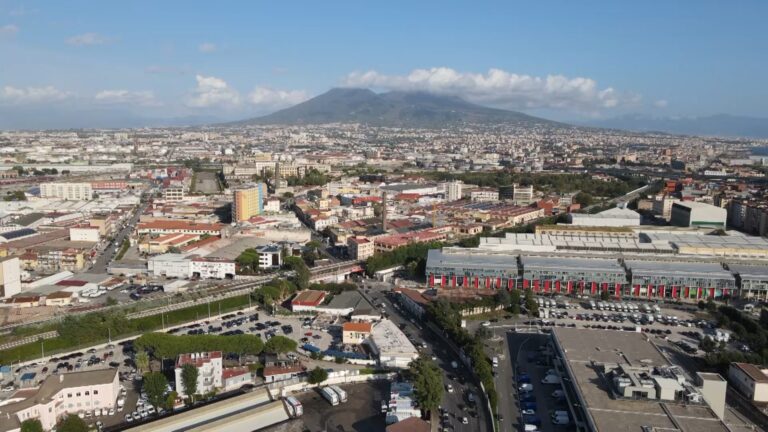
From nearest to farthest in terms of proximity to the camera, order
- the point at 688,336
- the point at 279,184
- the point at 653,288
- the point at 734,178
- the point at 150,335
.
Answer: the point at 150,335, the point at 688,336, the point at 653,288, the point at 279,184, the point at 734,178

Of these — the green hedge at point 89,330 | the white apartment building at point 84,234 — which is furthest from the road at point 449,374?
the white apartment building at point 84,234

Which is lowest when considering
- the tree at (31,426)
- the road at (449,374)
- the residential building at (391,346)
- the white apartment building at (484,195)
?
the road at (449,374)

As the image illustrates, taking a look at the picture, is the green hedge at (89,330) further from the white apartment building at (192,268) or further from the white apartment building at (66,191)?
the white apartment building at (66,191)

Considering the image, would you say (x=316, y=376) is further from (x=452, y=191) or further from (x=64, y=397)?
(x=452, y=191)

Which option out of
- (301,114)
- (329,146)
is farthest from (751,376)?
(301,114)

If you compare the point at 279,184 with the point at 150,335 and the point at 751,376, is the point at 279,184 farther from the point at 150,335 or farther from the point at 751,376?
the point at 751,376
